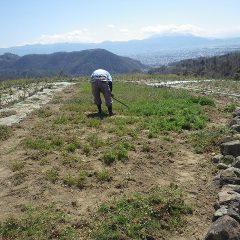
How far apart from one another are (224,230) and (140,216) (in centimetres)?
156

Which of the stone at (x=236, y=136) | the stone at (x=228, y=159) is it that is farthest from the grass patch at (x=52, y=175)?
the stone at (x=236, y=136)

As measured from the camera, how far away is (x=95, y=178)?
369 inches

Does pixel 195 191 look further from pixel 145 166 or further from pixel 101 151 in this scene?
pixel 101 151

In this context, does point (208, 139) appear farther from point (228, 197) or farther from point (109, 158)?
point (228, 197)

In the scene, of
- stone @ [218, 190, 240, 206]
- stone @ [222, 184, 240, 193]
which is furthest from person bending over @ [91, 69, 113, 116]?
stone @ [218, 190, 240, 206]

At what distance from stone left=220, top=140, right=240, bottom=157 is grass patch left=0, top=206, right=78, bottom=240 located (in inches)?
207

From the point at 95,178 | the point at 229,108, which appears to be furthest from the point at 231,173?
the point at 229,108

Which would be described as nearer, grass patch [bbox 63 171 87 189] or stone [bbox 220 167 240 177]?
grass patch [bbox 63 171 87 189]

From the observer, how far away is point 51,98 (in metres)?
21.2

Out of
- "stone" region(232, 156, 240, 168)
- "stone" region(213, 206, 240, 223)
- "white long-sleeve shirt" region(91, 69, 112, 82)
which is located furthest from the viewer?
"white long-sleeve shirt" region(91, 69, 112, 82)

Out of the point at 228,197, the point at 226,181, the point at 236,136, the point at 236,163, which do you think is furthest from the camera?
the point at 236,136

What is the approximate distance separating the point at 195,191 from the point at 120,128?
5268mm

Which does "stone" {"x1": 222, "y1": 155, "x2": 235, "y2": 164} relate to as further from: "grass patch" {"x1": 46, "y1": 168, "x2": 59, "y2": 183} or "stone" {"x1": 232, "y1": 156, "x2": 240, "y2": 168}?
"grass patch" {"x1": 46, "y1": 168, "x2": 59, "y2": 183}

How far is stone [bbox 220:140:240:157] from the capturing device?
10.8 meters
